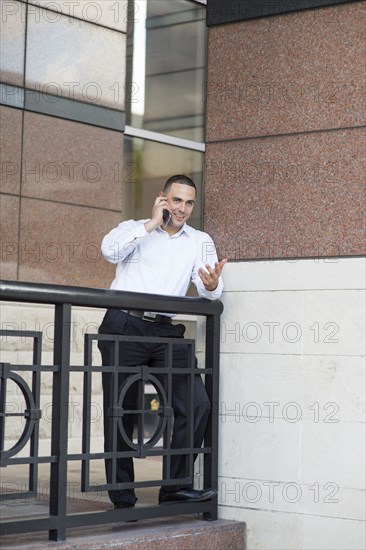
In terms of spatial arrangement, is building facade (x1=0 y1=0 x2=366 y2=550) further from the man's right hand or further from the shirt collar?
the man's right hand

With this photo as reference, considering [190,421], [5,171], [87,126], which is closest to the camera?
[190,421]

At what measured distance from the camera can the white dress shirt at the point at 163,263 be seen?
639 centimetres

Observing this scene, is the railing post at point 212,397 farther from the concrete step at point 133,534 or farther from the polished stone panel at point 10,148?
the polished stone panel at point 10,148

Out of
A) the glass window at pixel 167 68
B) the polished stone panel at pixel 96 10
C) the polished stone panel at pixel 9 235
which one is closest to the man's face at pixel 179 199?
the polished stone panel at pixel 9 235

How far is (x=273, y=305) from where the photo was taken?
6.48 metres

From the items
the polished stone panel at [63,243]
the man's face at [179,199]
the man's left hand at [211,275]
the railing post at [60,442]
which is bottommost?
the railing post at [60,442]

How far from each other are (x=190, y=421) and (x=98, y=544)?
1.06 meters

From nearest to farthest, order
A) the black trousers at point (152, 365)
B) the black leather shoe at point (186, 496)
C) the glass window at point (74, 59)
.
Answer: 1. the black trousers at point (152, 365)
2. the black leather shoe at point (186, 496)
3. the glass window at point (74, 59)

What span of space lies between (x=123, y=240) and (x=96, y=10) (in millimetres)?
6170

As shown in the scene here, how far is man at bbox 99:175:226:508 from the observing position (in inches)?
245

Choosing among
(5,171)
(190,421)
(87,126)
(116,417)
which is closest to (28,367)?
(116,417)

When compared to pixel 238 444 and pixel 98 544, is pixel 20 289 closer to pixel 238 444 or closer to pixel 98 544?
pixel 98 544

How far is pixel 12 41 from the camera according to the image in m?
10.8

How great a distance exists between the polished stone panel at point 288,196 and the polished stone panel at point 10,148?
13.7ft
